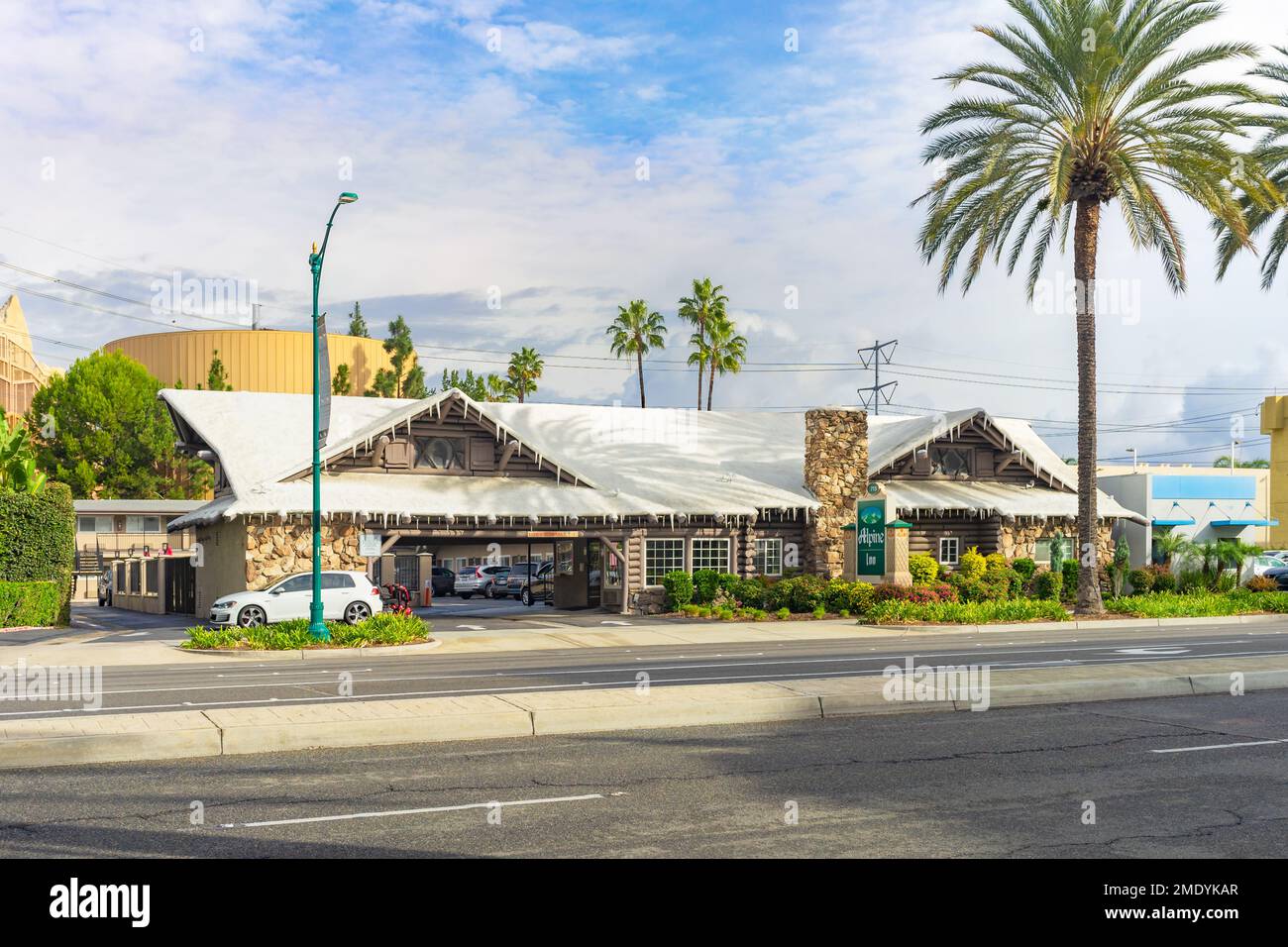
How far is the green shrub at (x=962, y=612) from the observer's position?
32.7 metres

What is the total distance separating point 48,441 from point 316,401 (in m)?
58.2

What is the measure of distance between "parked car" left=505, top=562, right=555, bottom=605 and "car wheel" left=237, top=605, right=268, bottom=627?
641 inches

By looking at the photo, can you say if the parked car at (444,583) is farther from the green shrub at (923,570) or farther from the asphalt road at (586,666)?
the asphalt road at (586,666)

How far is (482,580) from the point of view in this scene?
2045 inches

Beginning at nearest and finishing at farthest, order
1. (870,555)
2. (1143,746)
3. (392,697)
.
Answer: (1143,746)
(392,697)
(870,555)

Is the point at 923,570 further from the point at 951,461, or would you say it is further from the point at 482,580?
the point at 482,580

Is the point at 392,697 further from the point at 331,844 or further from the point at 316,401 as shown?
the point at 316,401

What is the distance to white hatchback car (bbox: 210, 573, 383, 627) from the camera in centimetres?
2853

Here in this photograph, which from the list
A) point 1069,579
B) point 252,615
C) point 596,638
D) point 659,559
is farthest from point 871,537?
point 252,615

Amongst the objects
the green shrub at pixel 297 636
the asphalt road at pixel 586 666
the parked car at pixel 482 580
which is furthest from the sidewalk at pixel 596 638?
the parked car at pixel 482 580

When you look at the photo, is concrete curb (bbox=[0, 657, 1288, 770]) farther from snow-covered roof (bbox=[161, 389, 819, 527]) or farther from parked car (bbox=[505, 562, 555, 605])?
parked car (bbox=[505, 562, 555, 605])

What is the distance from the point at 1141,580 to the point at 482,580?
26.2 metres
